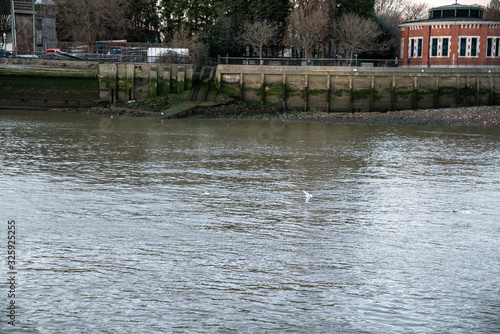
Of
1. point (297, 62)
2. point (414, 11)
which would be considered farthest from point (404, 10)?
point (297, 62)

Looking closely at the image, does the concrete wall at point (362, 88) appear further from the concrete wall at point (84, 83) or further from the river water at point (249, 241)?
the river water at point (249, 241)

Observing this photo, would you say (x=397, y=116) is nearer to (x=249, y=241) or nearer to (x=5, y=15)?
(x=249, y=241)

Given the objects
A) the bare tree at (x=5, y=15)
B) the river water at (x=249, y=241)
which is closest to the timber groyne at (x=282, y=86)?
the river water at (x=249, y=241)

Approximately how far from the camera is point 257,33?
5753 centimetres

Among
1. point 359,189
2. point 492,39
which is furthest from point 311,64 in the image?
point 359,189

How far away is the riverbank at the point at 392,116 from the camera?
44906 mm

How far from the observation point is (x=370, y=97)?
164 feet

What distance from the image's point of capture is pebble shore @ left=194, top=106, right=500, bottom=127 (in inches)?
1767

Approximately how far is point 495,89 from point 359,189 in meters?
35.8

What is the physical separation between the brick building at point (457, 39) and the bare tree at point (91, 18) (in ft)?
108

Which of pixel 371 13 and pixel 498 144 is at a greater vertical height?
pixel 371 13

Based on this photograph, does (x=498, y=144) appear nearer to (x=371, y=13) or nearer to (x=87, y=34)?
(x=371, y=13)

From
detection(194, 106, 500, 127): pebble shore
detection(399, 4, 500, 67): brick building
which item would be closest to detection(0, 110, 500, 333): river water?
detection(194, 106, 500, 127): pebble shore

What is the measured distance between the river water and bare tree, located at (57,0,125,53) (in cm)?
3874
